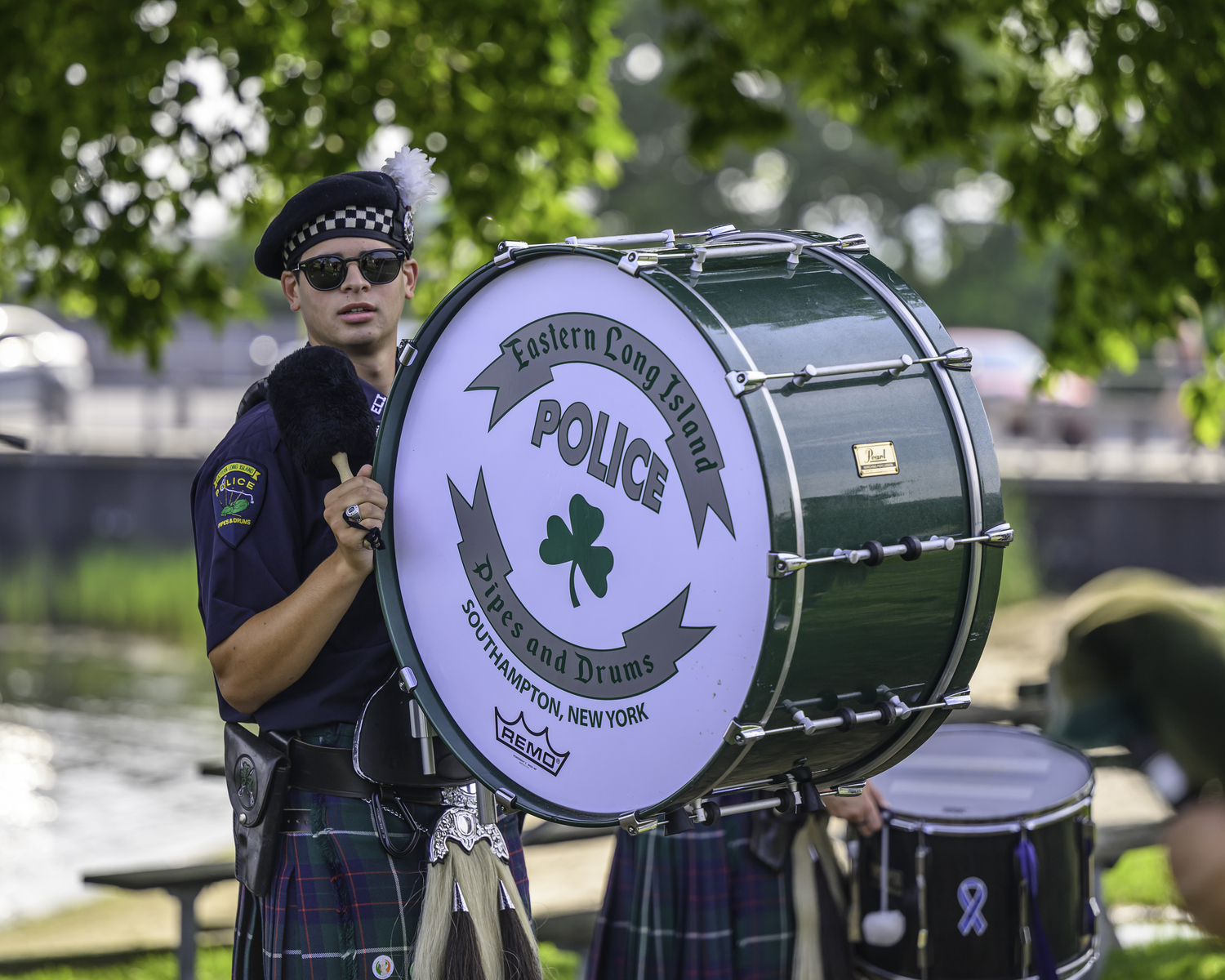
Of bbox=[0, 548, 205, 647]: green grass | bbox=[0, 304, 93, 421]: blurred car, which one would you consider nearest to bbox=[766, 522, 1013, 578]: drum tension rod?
bbox=[0, 548, 205, 647]: green grass

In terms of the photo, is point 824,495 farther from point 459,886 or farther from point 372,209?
point 372,209

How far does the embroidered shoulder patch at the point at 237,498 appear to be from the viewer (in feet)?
6.82

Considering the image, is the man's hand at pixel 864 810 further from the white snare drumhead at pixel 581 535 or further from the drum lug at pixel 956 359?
the drum lug at pixel 956 359

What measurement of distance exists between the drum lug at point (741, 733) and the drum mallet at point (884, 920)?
132cm

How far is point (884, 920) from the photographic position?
2826 mm

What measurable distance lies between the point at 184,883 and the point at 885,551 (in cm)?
290

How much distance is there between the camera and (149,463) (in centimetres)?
1719

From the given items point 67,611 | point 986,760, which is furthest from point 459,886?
→ point 67,611

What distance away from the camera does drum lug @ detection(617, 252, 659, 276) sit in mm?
1766

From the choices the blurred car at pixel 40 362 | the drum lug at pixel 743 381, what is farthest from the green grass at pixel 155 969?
the blurred car at pixel 40 362

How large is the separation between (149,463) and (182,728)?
6910 mm

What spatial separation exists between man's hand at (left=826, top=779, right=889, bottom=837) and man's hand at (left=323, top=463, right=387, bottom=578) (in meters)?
1.24

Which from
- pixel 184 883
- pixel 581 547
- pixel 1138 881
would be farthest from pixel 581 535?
pixel 1138 881

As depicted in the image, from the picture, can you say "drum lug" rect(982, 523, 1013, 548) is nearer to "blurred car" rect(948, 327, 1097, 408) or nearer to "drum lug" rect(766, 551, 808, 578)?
"drum lug" rect(766, 551, 808, 578)
